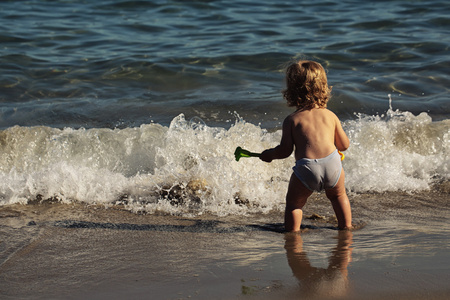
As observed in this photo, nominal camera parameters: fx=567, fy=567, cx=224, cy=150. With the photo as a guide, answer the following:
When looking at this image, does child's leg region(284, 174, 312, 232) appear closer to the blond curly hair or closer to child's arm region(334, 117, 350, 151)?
child's arm region(334, 117, 350, 151)

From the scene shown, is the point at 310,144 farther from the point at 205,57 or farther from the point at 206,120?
the point at 205,57

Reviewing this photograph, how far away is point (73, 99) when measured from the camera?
8070 millimetres

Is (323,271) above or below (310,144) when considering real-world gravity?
below

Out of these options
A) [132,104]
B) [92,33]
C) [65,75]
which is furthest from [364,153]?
[92,33]

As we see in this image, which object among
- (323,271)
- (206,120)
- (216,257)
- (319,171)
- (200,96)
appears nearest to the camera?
(323,271)

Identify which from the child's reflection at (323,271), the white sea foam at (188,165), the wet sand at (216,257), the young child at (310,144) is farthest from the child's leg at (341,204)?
the white sea foam at (188,165)

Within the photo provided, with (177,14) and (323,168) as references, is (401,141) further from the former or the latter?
(177,14)

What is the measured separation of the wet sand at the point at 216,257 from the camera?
113 inches

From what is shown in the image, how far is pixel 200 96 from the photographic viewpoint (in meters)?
8.09

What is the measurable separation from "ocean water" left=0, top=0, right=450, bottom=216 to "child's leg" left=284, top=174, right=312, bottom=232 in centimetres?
A: 69

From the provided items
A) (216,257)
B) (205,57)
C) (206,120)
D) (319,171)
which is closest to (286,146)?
(319,171)

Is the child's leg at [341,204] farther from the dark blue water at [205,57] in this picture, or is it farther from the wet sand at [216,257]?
the dark blue water at [205,57]

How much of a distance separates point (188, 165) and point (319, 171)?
1856 mm

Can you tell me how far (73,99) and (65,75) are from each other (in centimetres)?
104
